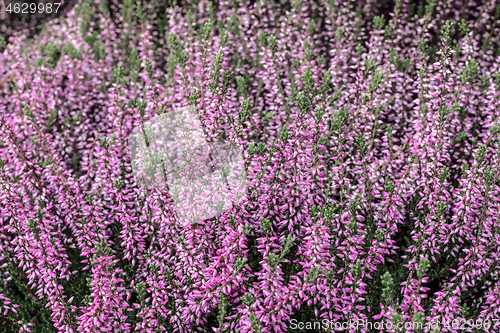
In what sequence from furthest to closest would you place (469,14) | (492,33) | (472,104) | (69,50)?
1. (469,14)
2. (492,33)
3. (69,50)
4. (472,104)

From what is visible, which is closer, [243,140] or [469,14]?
[243,140]

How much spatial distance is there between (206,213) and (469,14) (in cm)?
669

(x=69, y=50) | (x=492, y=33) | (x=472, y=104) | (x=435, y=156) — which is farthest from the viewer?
(x=492, y=33)

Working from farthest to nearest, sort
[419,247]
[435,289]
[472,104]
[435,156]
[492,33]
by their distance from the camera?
[492,33], [472,104], [435,289], [435,156], [419,247]

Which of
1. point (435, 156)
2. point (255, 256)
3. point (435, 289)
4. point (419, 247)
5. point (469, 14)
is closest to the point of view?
point (419, 247)

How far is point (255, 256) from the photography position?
5.35 meters

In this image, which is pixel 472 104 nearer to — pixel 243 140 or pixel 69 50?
pixel 243 140

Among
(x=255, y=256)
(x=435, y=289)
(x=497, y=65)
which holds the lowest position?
(x=435, y=289)

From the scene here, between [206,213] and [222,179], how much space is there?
0.35m

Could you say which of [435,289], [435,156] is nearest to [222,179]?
[435,156]

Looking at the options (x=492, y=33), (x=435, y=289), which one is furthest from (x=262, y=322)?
(x=492, y=33)

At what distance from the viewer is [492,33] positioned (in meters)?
7.69

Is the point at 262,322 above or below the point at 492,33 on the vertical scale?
below

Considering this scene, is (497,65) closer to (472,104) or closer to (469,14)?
(472,104)
